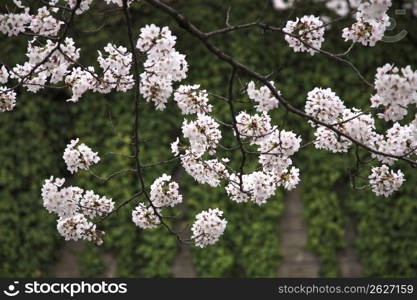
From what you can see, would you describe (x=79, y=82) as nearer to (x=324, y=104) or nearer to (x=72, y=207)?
(x=72, y=207)

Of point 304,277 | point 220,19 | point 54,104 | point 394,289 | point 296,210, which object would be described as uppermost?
point 220,19

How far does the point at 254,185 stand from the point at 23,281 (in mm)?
2311

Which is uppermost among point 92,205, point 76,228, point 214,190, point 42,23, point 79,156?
point 214,190

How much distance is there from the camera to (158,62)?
2256mm

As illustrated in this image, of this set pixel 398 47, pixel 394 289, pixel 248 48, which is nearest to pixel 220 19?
pixel 248 48

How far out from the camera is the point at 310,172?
4.43 metres

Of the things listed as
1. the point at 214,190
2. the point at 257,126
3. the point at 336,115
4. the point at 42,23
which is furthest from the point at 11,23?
the point at 214,190

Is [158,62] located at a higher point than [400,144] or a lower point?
higher

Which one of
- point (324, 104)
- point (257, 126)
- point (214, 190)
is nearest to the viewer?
point (324, 104)

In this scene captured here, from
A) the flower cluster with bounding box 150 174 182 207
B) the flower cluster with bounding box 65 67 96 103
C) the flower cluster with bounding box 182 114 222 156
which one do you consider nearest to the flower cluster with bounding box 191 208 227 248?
the flower cluster with bounding box 150 174 182 207

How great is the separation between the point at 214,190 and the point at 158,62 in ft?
7.59

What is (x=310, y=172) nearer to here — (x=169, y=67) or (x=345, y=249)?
(x=345, y=249)

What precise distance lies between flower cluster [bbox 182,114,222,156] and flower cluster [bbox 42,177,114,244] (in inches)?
18.8

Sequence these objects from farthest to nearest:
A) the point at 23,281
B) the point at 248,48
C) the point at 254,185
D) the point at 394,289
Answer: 1. the point at 248,48
2. the point at 23,281
3. the point at 394,289
4. the point at 254,185
